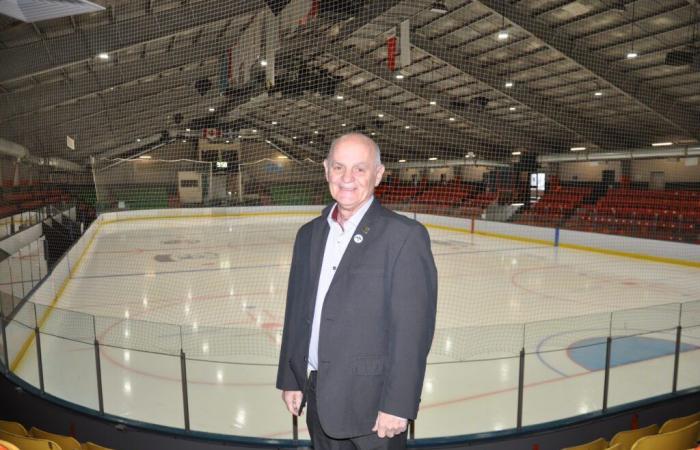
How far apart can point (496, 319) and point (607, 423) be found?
3266 millimetres

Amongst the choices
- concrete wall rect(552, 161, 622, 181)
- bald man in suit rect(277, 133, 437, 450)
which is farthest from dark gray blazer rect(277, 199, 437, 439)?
concrete wall rect(552, 161, 622, 181)

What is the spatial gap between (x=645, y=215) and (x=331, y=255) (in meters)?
11.7

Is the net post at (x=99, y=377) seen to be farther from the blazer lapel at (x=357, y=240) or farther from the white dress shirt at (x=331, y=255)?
the blazer lapel at (x=357, y=240)

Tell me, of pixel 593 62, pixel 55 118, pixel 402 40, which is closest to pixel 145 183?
pixel 55 118

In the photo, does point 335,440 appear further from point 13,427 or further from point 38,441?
point 13,427

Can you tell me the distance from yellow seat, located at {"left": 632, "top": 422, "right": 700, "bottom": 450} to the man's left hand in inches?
45.6

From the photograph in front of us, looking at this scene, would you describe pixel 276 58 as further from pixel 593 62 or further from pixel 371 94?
pixel 593 62

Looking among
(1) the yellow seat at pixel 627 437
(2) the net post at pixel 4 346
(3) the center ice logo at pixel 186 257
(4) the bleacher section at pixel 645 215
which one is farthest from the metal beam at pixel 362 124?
(1) the yellow seat at pixel 627 437

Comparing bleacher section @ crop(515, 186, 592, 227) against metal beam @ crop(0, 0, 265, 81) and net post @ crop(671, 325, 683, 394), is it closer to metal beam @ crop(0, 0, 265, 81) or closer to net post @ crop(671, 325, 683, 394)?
metal beam @ crop(0, 0, 265, 81)

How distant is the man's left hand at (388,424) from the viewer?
1286 mm

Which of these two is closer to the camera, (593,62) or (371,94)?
(593,62)

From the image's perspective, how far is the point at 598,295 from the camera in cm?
757

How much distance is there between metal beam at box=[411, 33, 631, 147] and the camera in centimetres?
1128

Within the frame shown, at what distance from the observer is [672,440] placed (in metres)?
1.97
